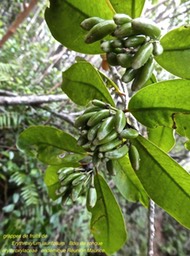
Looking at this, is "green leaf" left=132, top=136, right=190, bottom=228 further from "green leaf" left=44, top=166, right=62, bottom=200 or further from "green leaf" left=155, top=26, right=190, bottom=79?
"green leaf" left=44, top=166, right=62, bottom=200

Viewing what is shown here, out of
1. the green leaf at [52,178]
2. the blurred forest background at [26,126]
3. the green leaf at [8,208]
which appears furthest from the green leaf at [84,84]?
the green leaf at [8,208]

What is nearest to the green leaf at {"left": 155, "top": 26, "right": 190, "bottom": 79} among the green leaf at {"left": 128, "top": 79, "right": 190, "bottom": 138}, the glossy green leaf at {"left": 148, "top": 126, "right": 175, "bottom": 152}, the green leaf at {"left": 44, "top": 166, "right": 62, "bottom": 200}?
the green leaf at {"left": 128, "top": 79, "right": 190, "bottom": 138}

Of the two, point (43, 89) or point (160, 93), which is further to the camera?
point (43, 89)

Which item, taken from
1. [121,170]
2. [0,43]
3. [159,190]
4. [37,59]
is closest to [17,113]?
[37,59]

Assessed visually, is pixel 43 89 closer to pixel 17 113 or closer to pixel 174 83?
pixel 17 113

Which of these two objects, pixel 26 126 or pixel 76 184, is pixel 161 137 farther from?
pixel 26 126
